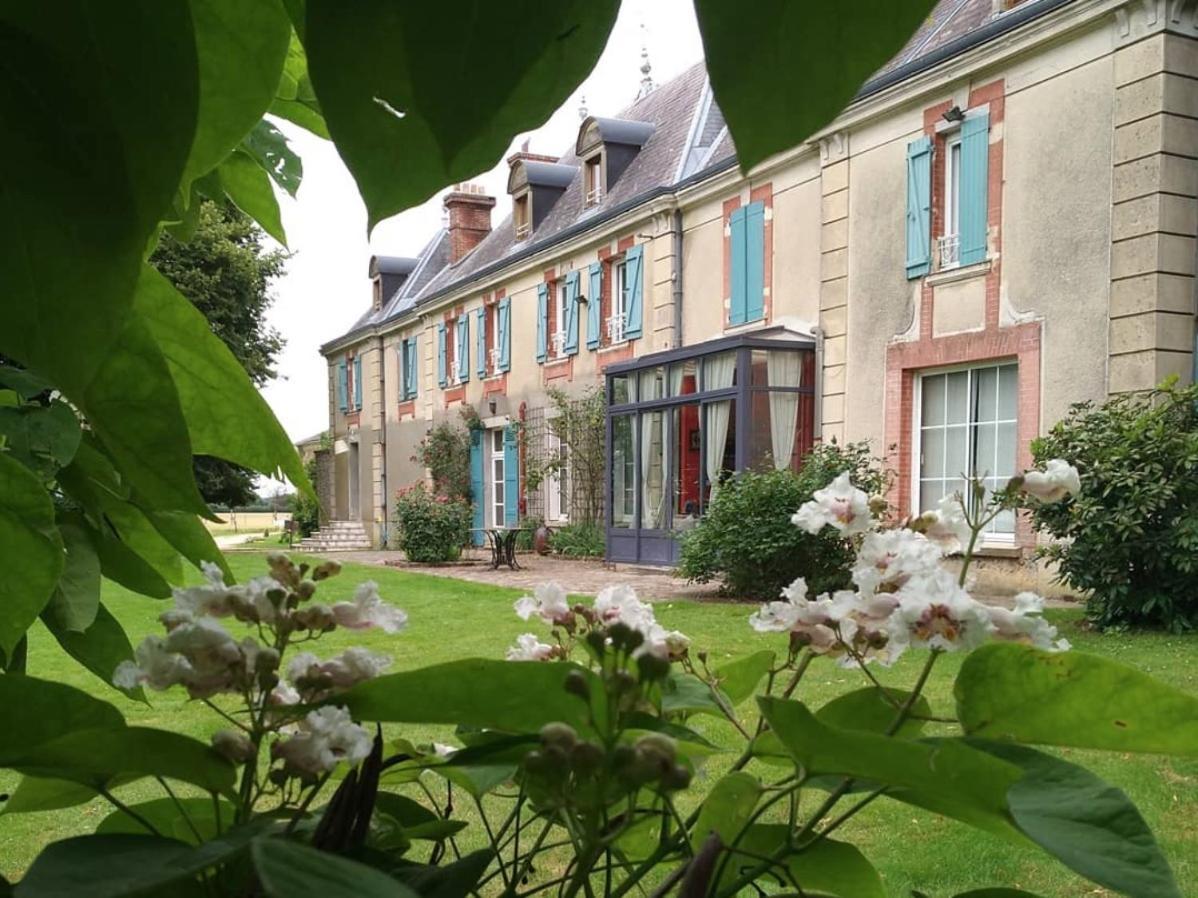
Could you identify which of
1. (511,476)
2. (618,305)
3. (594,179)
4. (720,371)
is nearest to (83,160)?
(720,371)

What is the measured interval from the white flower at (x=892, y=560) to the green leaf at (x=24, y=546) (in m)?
0.45

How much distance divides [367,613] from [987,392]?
32.2 feet

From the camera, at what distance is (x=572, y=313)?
15.8 metres

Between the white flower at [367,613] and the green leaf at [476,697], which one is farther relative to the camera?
the white flower at [367,613]

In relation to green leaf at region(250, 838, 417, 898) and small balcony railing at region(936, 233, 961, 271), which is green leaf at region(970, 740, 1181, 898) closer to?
green leaf at region(250, 838, 417, 898)

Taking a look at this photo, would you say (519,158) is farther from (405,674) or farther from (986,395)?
(405,674)

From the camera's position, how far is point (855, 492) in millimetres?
758

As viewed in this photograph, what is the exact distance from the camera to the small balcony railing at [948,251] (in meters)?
9.70

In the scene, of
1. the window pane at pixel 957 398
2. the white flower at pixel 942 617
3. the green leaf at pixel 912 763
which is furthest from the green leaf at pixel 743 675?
the window pane at pixel 957 398

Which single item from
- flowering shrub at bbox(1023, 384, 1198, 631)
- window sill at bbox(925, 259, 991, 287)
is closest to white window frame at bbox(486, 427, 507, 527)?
window sill at bbox(925, 259, 991, 287)

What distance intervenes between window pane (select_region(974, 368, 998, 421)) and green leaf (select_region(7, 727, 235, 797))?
9.82 metres

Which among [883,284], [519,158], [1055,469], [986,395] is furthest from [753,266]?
[1055,469]

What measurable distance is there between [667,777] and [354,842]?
0.15m

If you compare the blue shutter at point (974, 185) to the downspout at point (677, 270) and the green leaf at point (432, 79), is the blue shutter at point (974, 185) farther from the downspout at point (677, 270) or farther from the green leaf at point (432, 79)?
the green leaf at point (432, 79)
